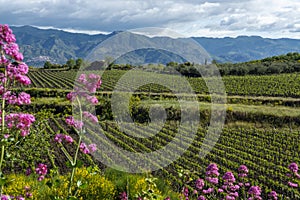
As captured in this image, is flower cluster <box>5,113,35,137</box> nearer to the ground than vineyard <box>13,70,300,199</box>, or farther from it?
farther from it

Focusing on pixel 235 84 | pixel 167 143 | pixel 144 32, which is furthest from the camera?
pixel 235 84

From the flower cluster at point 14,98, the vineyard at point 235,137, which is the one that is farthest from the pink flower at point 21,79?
the vineyard at point 235,137

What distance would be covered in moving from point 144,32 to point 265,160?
964cm

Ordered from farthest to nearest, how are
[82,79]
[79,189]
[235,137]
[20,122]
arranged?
[235,137] → [79,189] → [82,79] → [20,122]

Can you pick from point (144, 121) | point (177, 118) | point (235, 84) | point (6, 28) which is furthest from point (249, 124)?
point (6, 28)

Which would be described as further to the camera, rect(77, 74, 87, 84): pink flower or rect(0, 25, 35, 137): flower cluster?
rect(77, 74, 87, 84): pink flower

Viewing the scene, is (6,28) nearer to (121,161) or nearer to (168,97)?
(121,161)

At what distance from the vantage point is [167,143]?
18.0 meters

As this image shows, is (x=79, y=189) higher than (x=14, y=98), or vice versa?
(x=14, y=98)

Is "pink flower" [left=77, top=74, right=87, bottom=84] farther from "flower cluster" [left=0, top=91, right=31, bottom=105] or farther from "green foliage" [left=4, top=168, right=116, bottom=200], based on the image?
"green foliage" [left=4, top=168, right=116, bottom=200]

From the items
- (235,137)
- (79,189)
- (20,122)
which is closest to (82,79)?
(20,122)

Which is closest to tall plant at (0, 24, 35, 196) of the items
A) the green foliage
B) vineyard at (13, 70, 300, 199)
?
the green foliage

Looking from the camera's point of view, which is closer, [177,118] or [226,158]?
[226,158]

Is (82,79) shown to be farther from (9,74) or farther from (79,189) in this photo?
(79,189)
